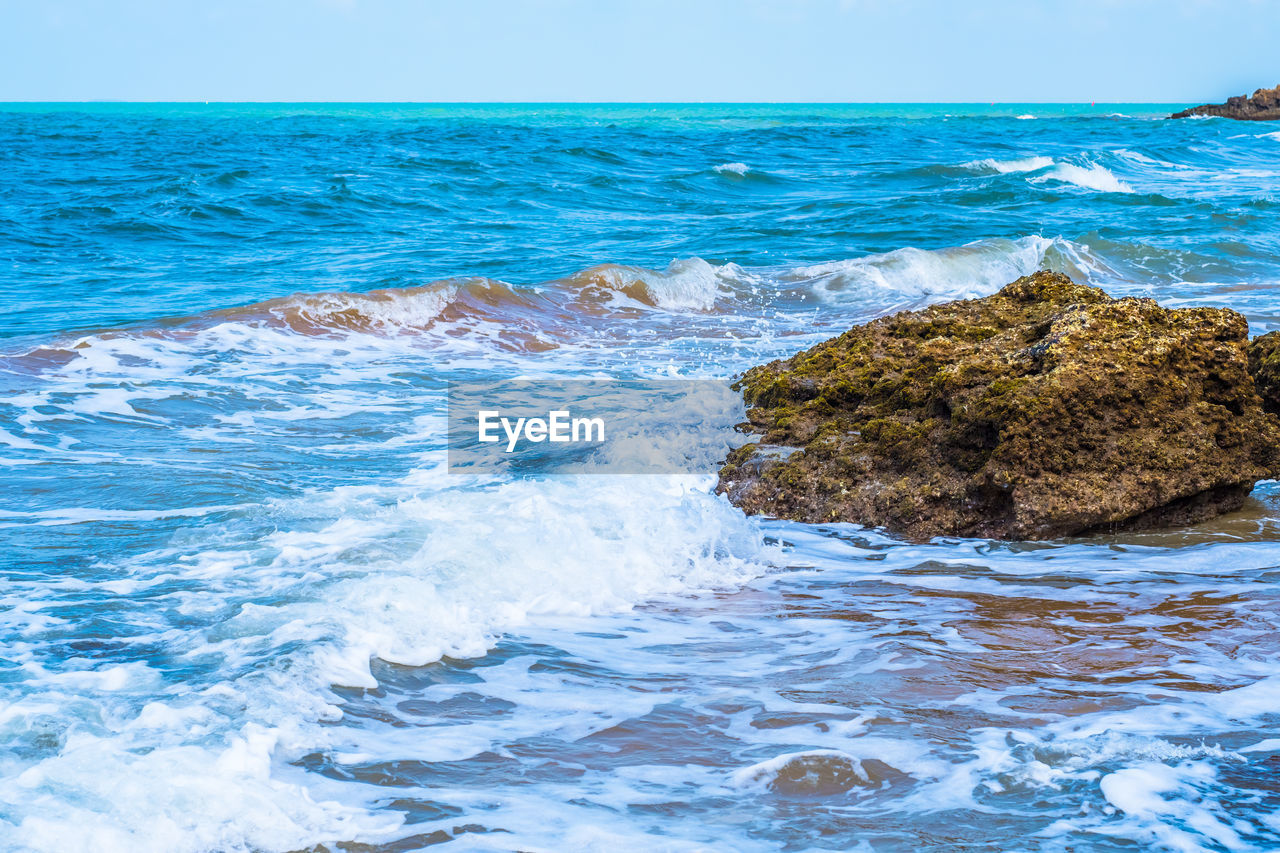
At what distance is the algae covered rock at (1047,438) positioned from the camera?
13.6ft

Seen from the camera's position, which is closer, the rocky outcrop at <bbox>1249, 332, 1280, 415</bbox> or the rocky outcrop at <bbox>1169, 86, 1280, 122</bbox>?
the rocky outcrop at <bbox>1249, 332, 1280, 415</bbox>

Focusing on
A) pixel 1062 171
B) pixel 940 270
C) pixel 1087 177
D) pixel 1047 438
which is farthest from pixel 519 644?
pixel 1062 171

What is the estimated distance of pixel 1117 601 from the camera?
350 centimetres

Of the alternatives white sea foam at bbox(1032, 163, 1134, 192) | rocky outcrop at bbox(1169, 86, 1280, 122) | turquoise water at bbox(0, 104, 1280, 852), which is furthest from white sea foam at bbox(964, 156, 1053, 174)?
rocky outcrop at bbox(1169, 86, 1280, 122)

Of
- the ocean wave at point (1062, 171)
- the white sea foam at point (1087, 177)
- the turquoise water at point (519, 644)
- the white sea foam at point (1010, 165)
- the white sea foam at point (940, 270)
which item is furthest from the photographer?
the white sea foam at point (1010, 165)

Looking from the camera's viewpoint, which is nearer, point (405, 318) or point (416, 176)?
point (405, 318)

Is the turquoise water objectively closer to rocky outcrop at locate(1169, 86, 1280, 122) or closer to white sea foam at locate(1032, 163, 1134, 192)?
white sea foam at locate(1032, 163, 1134, 192)

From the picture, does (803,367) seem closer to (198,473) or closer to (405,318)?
(198,473)

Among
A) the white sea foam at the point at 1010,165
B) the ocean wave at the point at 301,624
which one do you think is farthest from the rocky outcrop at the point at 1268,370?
the white sea foam at the point at 1010,165

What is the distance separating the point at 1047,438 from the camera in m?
4.17

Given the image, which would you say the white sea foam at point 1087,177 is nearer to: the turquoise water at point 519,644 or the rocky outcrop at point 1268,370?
the turquoise water at point 519,644

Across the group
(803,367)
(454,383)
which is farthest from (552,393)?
(803,367)

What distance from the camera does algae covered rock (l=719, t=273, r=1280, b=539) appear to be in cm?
415

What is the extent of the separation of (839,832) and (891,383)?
3119 millimetres
